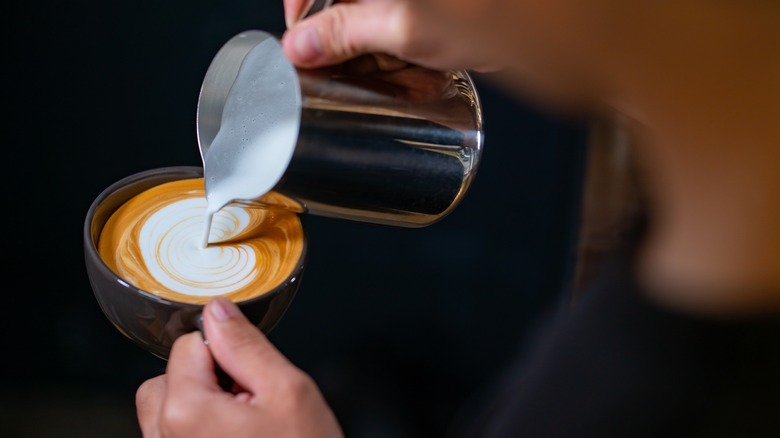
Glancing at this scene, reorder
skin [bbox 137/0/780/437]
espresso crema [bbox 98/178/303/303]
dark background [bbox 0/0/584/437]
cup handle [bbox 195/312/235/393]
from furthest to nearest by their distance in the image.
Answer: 1. dark background [bbox 0/0/584/437]
2. espresso crema [bbox 98/178/303/303]
3. cup handle [bbox 195/312/235/393]
4. skin [bbox 137/0/780/437]

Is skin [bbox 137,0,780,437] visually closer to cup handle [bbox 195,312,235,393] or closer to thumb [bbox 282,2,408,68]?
thumb [bbox 282,2,408,68]

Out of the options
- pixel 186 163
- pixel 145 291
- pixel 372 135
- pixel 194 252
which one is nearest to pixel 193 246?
pixel 194 252

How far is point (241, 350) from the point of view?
2.51ft

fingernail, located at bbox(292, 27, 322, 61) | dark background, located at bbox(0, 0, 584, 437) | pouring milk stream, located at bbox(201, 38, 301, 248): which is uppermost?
fingernail, located at bbox(292, 27, 322, 61)

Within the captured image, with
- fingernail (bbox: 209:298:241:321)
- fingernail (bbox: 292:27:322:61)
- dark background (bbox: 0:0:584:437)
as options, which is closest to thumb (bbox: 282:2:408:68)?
fingernail (bbox: 292:27:322:61)

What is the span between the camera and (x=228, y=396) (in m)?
0.75

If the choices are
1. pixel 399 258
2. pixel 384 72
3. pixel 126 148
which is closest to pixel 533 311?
pixel 399 258

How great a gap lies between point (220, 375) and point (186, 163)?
76cm

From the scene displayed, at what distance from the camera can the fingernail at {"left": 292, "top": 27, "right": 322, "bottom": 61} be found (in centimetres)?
73

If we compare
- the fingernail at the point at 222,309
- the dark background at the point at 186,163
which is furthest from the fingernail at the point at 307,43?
the dark background at the point at 186,163

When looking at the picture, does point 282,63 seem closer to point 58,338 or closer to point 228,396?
point 228,396

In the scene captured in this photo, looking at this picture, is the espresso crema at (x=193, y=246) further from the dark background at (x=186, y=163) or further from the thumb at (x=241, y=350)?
the dark background at (x=186, y=163)

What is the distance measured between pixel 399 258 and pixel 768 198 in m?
1.04

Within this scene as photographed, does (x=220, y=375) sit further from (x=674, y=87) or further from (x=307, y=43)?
(x=674, y=87)
